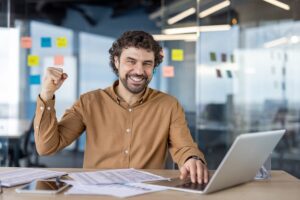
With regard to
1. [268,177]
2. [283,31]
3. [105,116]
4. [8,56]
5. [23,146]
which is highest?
[283,31]

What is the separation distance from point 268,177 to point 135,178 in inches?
19.1

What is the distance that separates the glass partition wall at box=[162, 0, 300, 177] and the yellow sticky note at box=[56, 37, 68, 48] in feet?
4.61

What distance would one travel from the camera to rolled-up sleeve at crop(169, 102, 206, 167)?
173 cm

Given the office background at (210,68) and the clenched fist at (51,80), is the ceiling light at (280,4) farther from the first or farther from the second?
the clenched fist at (51,80)

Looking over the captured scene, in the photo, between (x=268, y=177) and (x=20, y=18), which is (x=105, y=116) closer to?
(x=268, y=177)

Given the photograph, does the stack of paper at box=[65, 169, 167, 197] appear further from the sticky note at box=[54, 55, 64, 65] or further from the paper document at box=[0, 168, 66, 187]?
the sticky note at box=[54, 55, 64, 65]

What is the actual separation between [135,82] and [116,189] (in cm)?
76

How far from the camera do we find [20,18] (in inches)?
220

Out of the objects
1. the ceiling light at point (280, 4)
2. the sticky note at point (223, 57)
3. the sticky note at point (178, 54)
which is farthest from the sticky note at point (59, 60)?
the ceiling light at point (280, 4)

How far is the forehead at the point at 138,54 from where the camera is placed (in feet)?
6.33

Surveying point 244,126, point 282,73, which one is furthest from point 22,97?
point 282,73

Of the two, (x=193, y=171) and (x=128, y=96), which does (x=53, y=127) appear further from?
(x=193, y=171)

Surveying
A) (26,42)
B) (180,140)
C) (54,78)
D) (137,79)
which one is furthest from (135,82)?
(26,42)

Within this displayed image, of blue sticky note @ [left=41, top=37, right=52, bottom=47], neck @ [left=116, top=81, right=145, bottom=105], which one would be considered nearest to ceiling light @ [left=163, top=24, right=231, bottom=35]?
blue sticky note @ [left=41, top=37, right=52, bottom=47]
